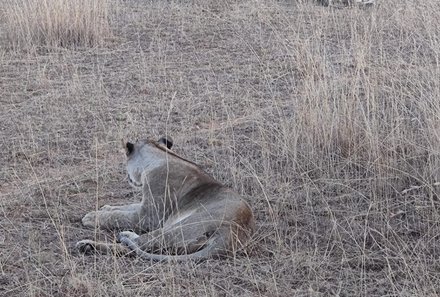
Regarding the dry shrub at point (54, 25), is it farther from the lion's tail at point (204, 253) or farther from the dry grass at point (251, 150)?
the lion's tail at point (204, 253)

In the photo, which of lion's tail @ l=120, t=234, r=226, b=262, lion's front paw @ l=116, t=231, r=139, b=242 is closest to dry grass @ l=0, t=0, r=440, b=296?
lion's tail @ l=120, t=234, r=226, b=262

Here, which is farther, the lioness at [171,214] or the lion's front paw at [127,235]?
the lion's front paw at [127,235]

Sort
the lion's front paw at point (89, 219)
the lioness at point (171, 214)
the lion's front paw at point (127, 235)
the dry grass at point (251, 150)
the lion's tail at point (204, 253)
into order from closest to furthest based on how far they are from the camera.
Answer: the dry grass at point (251, 150), the lion's tail at point (204, 253), the lioness at point (171, 214), the lion's front paw at point (127, 235), the lion's front paw at point (89, 219)

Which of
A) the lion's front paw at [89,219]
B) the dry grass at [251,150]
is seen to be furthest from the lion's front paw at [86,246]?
the lion's front paw at [89,219]

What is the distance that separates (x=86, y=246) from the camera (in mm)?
4648

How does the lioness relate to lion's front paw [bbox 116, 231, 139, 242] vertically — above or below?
above

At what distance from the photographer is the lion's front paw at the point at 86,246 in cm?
465

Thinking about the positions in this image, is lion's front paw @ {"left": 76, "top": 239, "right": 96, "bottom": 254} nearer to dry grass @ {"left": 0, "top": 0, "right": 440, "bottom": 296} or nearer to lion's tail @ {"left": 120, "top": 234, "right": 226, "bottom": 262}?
dry grass @ {"left": 0, "top": 0, "right": 440, "bottom": 296}

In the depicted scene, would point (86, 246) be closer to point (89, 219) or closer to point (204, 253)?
point (89, 219)

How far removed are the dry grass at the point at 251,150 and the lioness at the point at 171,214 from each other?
4.9 inches

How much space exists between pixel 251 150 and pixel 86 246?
2124mm

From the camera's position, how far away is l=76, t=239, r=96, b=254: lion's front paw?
465 centimetres

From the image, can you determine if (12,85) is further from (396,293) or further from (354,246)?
(396,293)

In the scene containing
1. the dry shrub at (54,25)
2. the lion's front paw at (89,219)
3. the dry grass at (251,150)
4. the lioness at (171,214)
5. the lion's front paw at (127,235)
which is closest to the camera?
the dry grass at (251,150)
